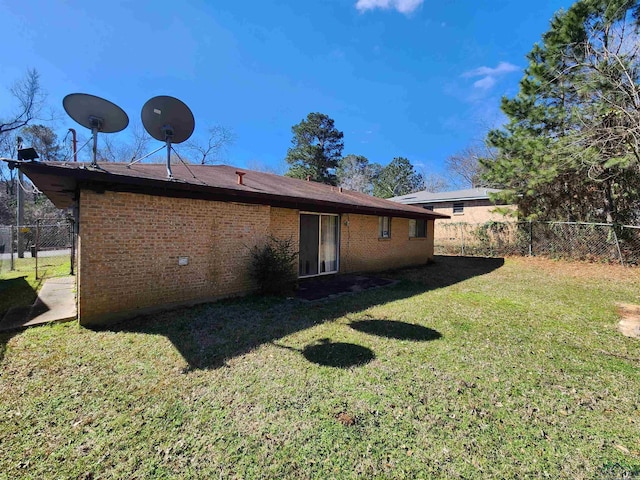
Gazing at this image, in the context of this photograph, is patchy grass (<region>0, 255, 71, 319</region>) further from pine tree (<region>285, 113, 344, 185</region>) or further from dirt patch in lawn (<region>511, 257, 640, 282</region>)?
pine tree (<region>285, 113, 344, 185</region>)

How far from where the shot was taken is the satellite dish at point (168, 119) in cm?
548

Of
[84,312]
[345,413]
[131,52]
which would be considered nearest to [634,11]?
[345,413]

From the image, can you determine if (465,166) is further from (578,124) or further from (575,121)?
(575,121)

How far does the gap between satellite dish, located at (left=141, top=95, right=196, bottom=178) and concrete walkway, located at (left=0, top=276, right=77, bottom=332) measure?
3133 mm

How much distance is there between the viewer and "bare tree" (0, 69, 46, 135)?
64.1 ft

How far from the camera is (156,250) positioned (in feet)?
18.0

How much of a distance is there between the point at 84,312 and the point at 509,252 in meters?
17.1

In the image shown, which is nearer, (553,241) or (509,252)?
(553,241)

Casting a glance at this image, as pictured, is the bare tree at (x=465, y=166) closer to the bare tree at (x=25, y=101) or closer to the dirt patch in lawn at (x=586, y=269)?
the dirt patch in lawn at (x=586, y=269)

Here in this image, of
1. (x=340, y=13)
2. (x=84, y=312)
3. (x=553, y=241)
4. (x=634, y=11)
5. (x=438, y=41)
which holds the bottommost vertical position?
(x=84, y=312)

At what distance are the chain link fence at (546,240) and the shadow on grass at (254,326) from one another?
32.2ft

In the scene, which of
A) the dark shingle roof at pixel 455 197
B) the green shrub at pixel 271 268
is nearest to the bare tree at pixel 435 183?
the dark shingle roof at pixel 455 197

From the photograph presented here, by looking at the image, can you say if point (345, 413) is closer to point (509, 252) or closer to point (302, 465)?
point (302, 465)

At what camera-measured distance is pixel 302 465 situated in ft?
6.95
